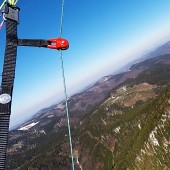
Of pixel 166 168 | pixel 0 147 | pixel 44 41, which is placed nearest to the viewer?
pixel 0 147

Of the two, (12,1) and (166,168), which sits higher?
(12,1)

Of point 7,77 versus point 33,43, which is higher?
point 33,43

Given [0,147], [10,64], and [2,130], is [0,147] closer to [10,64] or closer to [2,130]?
[2,130]

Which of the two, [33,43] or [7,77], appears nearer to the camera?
[7,77]

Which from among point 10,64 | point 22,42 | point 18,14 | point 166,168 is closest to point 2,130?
point 10,64
